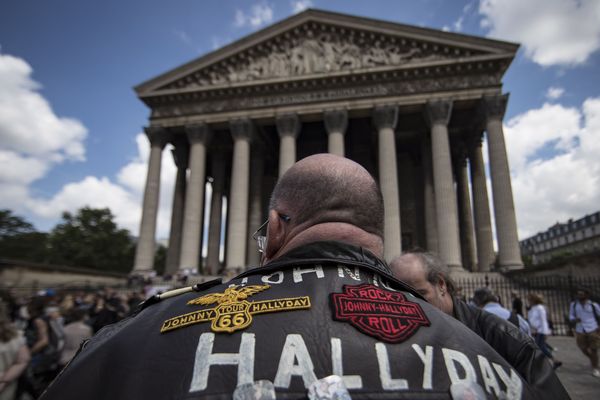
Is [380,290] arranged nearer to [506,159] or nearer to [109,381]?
[109,381]

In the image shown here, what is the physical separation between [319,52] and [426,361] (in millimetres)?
25315

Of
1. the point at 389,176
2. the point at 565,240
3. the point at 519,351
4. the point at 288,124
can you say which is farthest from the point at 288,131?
the point at 565,240

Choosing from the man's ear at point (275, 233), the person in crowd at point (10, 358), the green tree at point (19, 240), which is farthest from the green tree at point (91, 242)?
the man's ear at point (275, 233)

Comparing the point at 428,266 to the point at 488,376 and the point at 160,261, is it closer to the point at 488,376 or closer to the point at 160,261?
the point at 488,376

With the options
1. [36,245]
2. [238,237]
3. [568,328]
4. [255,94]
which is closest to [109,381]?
[568,328]

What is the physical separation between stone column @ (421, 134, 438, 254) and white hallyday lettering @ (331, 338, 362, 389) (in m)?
24.7

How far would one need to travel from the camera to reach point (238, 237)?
72.7 feet

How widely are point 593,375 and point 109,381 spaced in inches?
380

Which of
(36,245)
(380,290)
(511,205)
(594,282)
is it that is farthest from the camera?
(36,245)

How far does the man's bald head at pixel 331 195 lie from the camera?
4.64ft

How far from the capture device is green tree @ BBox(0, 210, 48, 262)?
39281 millimetres

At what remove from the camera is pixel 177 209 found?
86.4ft

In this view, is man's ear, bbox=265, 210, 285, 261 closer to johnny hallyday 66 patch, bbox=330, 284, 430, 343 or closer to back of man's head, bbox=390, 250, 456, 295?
johnny hallyday 66 patch, bbox=330, 284, 430, 343

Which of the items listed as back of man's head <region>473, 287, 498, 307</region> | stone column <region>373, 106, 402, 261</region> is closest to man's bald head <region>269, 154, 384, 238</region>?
back of man's head <region>473, 287, 498, 307</region>
